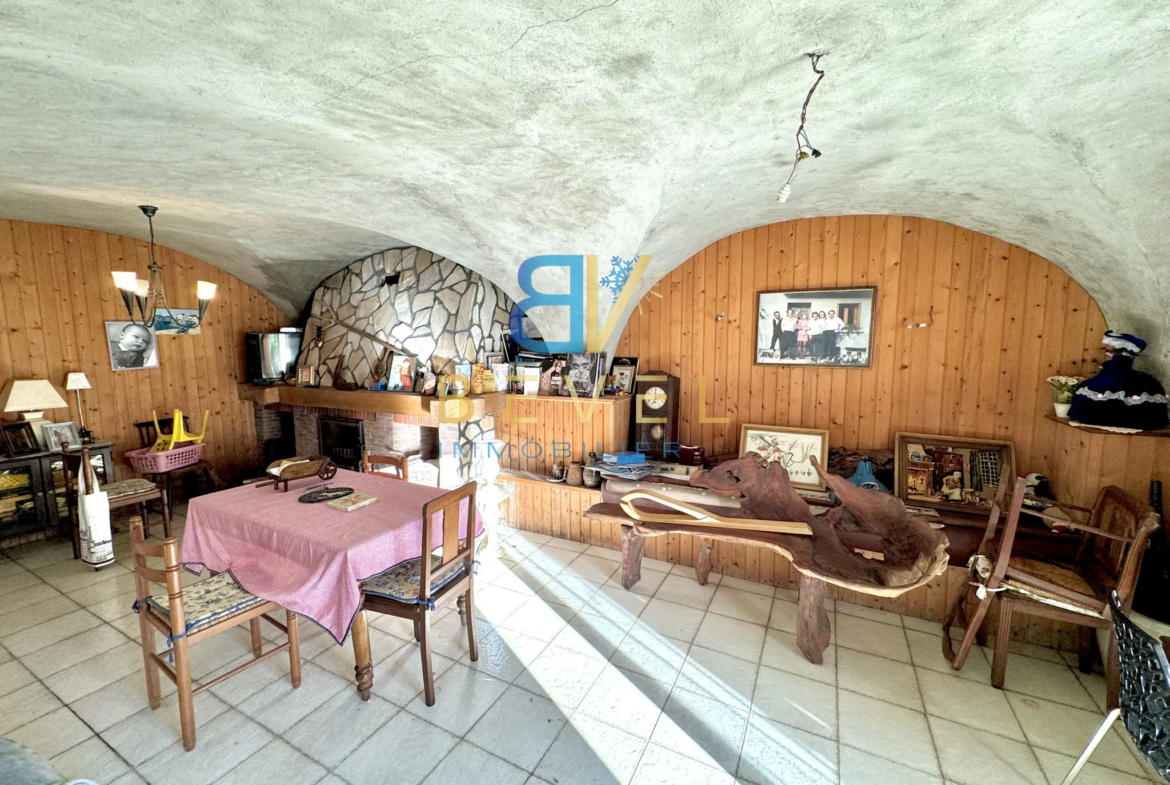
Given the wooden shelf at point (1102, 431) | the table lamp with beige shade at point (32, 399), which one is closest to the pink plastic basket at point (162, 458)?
the table lamp with beige shade at point (32, 399)

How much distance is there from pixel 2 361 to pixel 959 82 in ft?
21.2

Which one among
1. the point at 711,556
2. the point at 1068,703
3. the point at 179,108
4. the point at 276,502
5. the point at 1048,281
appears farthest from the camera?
the point at 711,556

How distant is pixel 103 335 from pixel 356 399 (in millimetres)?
2393

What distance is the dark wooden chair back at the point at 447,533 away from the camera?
7.06ft

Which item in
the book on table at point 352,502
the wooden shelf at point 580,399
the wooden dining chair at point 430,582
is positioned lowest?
the wooden dining chair at point 430,582

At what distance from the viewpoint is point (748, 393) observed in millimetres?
3855

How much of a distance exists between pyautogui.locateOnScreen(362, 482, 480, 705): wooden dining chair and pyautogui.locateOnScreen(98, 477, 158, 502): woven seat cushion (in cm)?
301

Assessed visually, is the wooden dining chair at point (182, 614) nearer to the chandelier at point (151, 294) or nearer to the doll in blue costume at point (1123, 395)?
the chandelier at point (151, 294)

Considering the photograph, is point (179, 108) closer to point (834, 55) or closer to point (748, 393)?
point (834, 55)

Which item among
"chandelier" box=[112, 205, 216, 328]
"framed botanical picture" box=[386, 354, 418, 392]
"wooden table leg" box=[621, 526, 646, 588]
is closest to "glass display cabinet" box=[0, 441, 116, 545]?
"chandelier" box=[112, 205, 216, 328]

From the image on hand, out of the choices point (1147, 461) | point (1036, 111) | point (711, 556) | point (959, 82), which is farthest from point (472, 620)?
point (1147, 461)

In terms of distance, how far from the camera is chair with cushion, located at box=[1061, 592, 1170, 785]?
1.37m

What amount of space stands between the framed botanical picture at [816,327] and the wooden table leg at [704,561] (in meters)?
1.48

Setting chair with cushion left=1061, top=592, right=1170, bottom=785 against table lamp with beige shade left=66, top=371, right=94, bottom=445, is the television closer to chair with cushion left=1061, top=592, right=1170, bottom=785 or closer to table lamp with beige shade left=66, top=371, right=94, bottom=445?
table lamp with beige shade left=66, top=371, right=94, bottom=445
